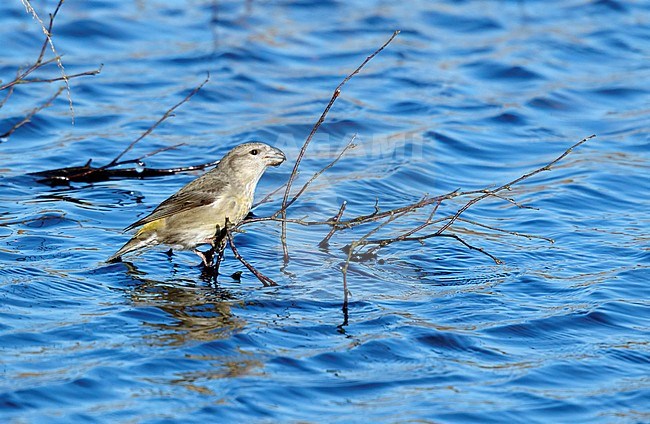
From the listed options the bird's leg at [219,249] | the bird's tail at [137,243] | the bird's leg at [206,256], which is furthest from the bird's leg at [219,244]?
the bird's tail at [137,243]

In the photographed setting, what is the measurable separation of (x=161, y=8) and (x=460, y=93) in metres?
5.38

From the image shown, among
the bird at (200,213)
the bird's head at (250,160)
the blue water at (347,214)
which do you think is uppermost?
the bird's head at (250,160)

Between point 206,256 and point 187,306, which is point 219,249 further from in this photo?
point 187,306

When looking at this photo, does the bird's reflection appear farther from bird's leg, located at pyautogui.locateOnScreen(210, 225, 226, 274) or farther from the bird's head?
the bird's head

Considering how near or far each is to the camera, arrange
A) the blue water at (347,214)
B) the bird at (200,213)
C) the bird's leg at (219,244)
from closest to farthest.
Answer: the blue water at (347,214) → the bird's leg at (219,244) → the bird at (200,213)

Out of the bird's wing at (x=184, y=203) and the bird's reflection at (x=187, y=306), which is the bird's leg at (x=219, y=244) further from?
the bird's wing at (x=184, y=203)

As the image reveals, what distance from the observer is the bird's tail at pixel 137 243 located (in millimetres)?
8438

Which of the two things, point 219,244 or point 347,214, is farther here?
point 347,214

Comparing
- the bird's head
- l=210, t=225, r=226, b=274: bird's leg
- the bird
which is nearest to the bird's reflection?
l=210, t=225, r=226, b=274: bird's leg

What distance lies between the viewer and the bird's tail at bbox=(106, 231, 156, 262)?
8.44 m

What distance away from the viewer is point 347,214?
33.9 ft

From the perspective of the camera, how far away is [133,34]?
54.5 feet

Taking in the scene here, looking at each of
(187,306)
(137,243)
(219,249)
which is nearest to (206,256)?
(219,249)

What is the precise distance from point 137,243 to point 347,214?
2.44 metres
